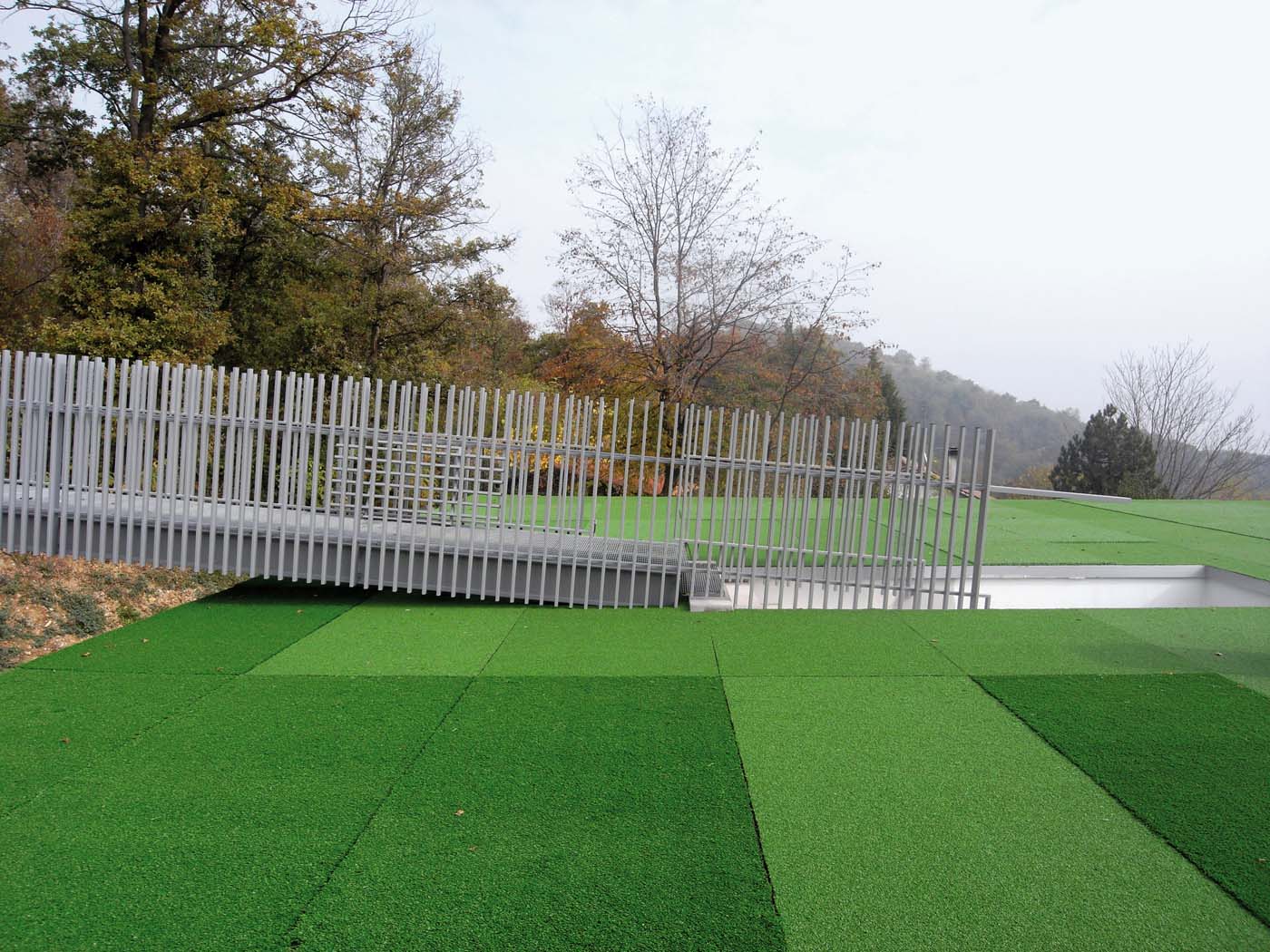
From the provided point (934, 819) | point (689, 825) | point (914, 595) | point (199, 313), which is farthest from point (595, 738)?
point (199, 313)

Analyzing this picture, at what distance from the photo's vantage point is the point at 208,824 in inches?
137

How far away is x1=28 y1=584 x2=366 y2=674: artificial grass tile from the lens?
596 centimetres

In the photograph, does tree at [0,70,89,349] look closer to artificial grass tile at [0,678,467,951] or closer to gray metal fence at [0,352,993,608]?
gray metal fence at [0,352,993,608]

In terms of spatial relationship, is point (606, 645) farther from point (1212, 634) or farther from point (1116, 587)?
point (1116, 587)

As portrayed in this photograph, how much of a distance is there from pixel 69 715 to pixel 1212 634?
810cm

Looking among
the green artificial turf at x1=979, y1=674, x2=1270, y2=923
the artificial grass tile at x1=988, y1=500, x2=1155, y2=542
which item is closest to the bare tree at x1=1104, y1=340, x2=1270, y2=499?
the artificial grass tile at x1=988, y1=500, x2=1155, y2=542

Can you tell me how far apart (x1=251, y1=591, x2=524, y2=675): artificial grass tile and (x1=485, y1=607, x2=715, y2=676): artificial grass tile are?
235 millimetres

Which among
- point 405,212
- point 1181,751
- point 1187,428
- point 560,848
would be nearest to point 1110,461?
point 1187,428

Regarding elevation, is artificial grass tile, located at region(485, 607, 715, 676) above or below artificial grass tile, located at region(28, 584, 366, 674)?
above

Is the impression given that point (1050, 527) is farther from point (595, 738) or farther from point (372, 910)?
point (372, 910)

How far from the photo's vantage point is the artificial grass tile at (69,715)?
404 centimetres

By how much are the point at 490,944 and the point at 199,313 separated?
1350 cm

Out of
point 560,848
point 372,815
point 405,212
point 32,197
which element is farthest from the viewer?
point 32,197

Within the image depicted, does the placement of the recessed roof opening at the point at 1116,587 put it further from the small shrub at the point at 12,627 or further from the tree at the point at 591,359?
the tree at the point at 591,359
